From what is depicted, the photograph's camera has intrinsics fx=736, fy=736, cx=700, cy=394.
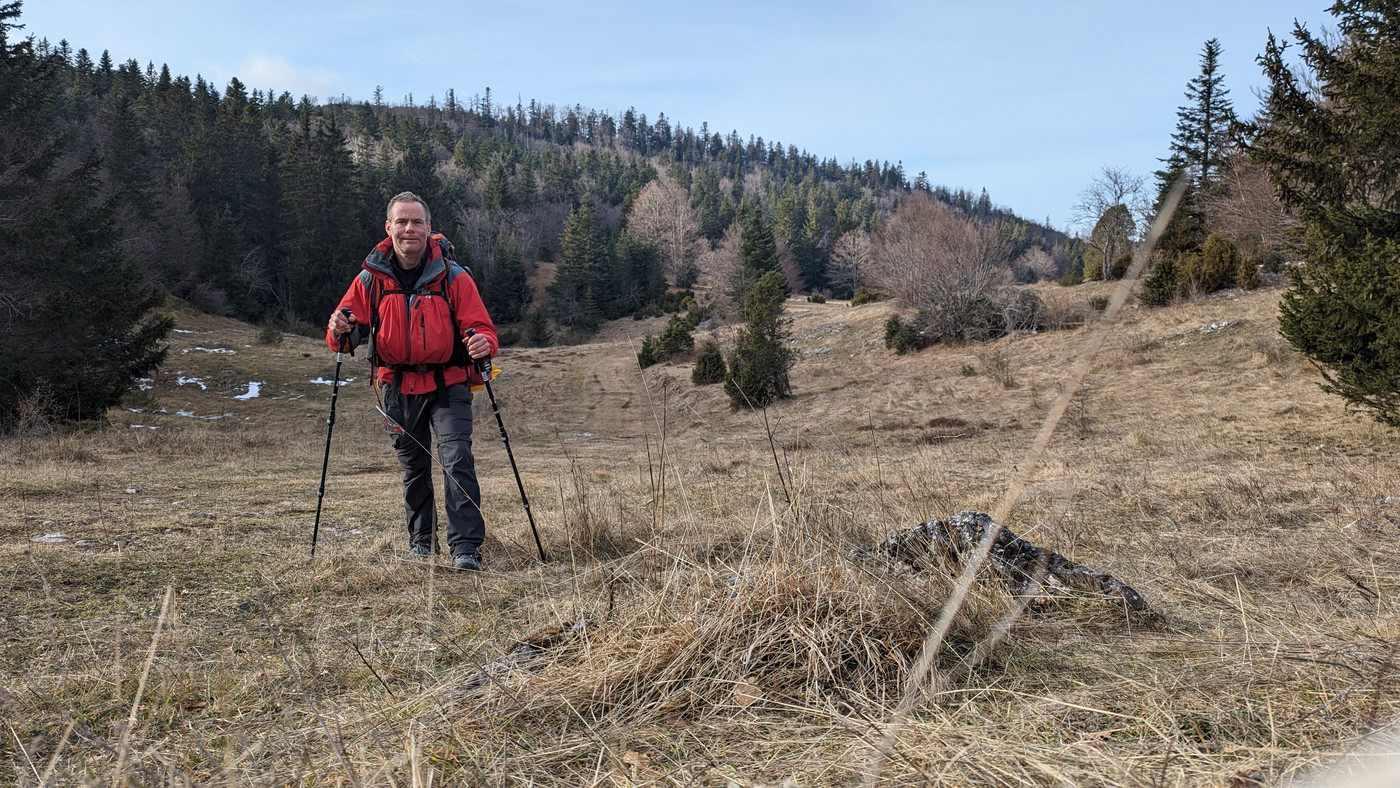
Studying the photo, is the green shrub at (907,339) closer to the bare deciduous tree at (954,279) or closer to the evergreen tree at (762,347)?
the bare deciduous tree at (954,279)

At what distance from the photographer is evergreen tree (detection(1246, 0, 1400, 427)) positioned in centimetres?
718

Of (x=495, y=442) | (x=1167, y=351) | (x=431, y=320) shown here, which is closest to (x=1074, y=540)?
(x=431, y=320)

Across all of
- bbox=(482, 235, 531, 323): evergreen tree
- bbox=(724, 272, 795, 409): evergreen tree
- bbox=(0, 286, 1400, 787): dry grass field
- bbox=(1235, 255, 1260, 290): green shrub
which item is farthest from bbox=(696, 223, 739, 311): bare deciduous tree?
bbox=(0, 286, 1400, 787): dry grass field

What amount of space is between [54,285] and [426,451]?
641 inches

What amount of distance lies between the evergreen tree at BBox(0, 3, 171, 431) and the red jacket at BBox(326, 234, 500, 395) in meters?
12.3

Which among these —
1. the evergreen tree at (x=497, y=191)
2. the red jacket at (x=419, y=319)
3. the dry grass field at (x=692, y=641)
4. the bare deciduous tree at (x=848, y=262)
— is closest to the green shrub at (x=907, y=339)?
the dry grass field at (x=692, y=641)

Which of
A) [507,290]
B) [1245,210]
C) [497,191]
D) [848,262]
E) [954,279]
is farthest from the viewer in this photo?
[497,191]

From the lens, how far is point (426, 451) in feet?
12.6

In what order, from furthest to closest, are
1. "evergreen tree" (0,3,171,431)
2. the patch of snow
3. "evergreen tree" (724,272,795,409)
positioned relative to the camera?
"evergreen tree" (724,272,795,409), the patch of snow, "evergreen tree" (0,3,171,431)

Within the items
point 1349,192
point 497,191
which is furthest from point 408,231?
point 497,191

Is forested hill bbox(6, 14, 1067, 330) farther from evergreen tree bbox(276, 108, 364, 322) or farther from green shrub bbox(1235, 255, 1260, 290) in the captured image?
green shrub bbox(1235, 255, 1260, 290)

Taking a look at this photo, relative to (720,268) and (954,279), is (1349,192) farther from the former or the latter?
(720,268)

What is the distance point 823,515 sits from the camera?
8.21ft

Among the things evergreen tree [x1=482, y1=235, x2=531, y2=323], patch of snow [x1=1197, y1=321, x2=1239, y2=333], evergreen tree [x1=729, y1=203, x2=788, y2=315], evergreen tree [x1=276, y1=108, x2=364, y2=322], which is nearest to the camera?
patch of snow [x1=1197, y1=321, x2=1239, y2=333]
